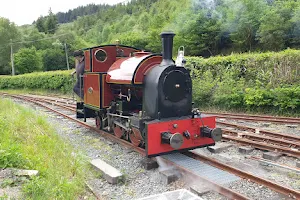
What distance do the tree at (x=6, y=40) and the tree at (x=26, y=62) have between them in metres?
5.32

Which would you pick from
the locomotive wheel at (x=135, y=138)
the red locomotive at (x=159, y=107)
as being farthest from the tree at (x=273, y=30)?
the locomotive wheel at (x=135, y=138)

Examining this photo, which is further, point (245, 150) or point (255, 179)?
point (245, 150)

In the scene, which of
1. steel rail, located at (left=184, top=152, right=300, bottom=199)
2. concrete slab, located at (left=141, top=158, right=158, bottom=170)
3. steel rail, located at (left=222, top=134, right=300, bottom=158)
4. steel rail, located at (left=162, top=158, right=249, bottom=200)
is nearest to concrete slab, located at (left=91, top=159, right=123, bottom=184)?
concrete slab, located at (left=141, top=158, right=158, bottom=170)

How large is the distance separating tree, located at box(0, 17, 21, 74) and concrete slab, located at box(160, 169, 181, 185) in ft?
170

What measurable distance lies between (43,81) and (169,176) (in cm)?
2542

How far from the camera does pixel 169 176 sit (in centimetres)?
498

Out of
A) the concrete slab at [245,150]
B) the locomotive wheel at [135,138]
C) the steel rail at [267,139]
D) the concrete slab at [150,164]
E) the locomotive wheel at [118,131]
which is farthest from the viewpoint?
the locomotive wheel at [118,131]

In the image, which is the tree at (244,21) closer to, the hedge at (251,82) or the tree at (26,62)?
the hedge at (251,82)

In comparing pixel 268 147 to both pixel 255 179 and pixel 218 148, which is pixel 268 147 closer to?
pixel 218 148

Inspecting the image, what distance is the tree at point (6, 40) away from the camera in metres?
50.8

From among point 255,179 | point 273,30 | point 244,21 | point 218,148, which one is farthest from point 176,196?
point 244,21

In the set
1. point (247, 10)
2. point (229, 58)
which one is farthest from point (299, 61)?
point (247, 10)

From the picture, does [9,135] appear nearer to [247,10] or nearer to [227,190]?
[227,190]

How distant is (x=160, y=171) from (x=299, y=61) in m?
8.82
